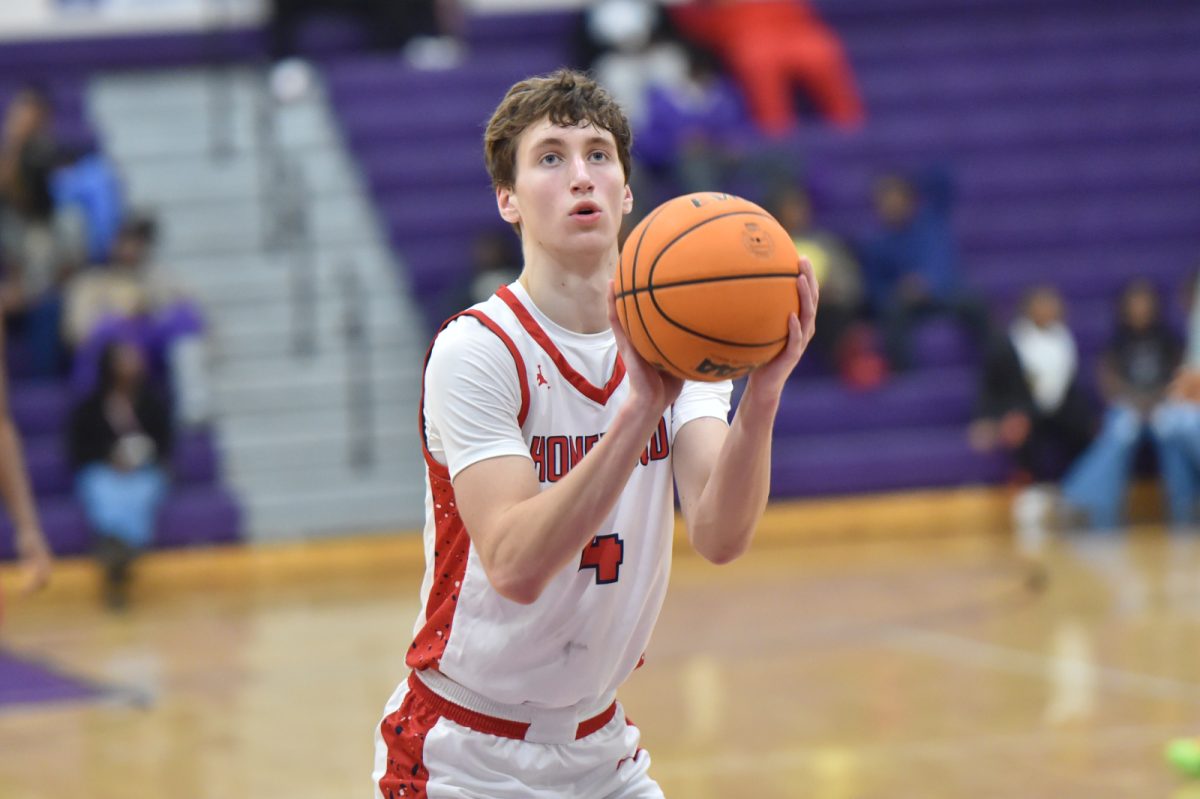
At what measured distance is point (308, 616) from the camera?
962 cm

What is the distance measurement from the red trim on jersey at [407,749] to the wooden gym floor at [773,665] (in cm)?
277

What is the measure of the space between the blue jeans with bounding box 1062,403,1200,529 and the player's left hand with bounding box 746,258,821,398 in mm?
9642

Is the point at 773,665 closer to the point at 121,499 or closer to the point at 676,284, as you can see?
the point at 121,499

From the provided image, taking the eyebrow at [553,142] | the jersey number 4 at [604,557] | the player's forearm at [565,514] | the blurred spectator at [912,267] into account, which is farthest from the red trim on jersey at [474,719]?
the blurred spectator at [912,267]

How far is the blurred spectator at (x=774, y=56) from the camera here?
14.6 metres

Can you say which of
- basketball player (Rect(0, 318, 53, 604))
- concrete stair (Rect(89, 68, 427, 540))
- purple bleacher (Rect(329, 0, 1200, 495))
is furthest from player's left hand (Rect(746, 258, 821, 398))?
purple bleacher (Rect(329, 0, 1200, 495))

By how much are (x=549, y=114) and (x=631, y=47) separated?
11789 millimetres

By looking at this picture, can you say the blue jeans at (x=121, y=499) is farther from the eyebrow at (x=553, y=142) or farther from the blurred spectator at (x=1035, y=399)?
the eyebrow at (x=553, y=142)

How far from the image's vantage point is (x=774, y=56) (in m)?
14.7

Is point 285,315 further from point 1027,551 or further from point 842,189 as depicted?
point 1027,551

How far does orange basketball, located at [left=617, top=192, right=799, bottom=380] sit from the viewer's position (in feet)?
8.25

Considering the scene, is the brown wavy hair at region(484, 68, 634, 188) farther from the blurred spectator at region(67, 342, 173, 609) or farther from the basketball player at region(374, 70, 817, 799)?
A: the blurred spectator at region(67, 342, 173, 609)

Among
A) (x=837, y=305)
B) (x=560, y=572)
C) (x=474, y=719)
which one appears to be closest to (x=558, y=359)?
(x=560, y=572)

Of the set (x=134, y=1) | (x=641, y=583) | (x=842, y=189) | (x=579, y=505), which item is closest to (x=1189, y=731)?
(x=641, y=583)
